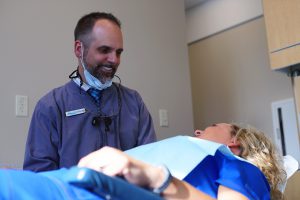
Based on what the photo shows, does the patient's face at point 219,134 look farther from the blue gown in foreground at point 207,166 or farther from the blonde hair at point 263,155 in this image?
the blue gown in foreground at point 207,166

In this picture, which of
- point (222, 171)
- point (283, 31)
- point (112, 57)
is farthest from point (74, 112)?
point (283, 31)

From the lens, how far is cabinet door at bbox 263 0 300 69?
1949mm

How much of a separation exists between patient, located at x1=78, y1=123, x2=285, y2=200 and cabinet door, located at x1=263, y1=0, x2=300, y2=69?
77 centimetres

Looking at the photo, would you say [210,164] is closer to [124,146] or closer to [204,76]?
[124,146]

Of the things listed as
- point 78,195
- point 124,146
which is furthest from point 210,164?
point 78,195

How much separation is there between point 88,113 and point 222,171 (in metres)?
0.58

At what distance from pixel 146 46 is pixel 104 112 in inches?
34.7

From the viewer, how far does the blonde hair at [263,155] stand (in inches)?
46.6

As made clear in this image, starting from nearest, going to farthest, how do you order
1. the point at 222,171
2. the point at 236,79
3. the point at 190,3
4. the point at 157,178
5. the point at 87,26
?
the point at 157,178 → the point at 222,171 → the point at 87,26 → the point at 236,79 → the point at 190,3

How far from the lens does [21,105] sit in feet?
5.49

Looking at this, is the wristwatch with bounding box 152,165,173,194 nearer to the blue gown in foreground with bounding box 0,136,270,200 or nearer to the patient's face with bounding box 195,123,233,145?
the blue gown in foreground with bounding box 0,136,270,200

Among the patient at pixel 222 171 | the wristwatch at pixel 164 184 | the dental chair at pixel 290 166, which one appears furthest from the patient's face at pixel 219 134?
the wristwatch at pixel 164 184

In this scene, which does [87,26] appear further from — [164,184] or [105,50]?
[164,184]

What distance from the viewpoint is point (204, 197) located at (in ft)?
2.45
